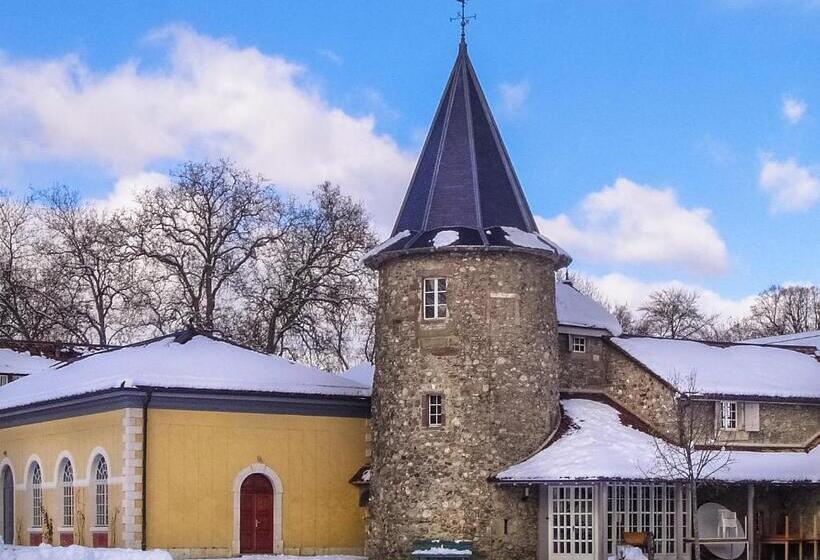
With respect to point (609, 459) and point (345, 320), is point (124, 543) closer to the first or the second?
point (609, 459)

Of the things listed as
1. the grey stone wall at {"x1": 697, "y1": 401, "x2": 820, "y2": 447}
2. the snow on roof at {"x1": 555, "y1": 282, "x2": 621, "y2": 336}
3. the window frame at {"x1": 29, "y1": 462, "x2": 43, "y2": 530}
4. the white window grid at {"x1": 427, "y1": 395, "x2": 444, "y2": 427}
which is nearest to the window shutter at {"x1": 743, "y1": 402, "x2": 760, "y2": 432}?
the grey stone wall at {"x1": 697, "y1": 401, "x2": 820, "y2": 447}

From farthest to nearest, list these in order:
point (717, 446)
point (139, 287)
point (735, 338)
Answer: point (735, 338) → point (139, 287) → point (717, 446)

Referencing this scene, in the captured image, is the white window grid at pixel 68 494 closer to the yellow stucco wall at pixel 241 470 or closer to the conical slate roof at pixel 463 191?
the yellow stucco wall at pixel 241 470

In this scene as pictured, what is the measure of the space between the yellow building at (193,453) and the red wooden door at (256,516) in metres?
0.03

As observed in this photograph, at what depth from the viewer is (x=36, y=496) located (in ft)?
135

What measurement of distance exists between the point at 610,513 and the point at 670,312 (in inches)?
1906

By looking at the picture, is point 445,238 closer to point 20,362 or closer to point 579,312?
point 579,312

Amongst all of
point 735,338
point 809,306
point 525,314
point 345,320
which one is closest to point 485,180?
point 525,314

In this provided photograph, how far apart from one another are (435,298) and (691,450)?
7385 millimetres

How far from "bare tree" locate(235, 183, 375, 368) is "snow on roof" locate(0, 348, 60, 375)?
7.59 m

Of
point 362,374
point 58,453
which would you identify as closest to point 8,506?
point 58,453

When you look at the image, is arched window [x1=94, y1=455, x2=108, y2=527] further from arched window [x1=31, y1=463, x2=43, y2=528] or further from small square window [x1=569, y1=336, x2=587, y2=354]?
small square window [x1=569, y1=336, x2=587, y2=354]

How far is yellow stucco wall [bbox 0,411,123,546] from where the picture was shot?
36.8m

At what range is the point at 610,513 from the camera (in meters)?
35.7
